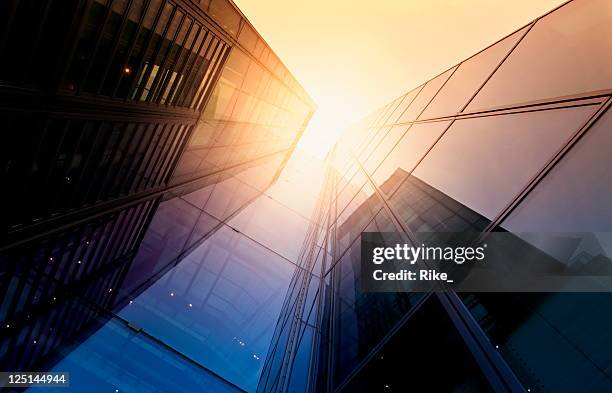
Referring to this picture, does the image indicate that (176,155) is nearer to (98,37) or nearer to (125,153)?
(125,153)

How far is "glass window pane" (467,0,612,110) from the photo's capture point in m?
2.91

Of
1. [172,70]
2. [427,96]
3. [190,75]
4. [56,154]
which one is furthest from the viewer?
[427,96]

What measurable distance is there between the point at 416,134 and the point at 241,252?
492cm

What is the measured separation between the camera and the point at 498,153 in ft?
11.0

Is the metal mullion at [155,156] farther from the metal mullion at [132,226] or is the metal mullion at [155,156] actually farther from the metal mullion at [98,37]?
the metal mullion at [98,37]

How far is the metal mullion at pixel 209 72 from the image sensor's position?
9855 millimetres

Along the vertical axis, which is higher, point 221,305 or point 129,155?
point 129,155

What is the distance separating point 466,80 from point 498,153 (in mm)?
3872

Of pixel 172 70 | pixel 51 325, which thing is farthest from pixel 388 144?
pixel 51 325

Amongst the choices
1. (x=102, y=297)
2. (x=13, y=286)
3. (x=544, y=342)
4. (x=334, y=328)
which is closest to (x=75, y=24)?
(x=13, y=286)

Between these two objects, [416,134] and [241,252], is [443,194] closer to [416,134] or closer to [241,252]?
[416,134]

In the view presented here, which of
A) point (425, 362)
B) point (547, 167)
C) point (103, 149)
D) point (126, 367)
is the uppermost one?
point (547, 167)

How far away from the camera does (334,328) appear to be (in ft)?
17.2

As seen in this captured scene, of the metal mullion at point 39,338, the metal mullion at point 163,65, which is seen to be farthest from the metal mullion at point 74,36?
the metal mullion at point 39,338
